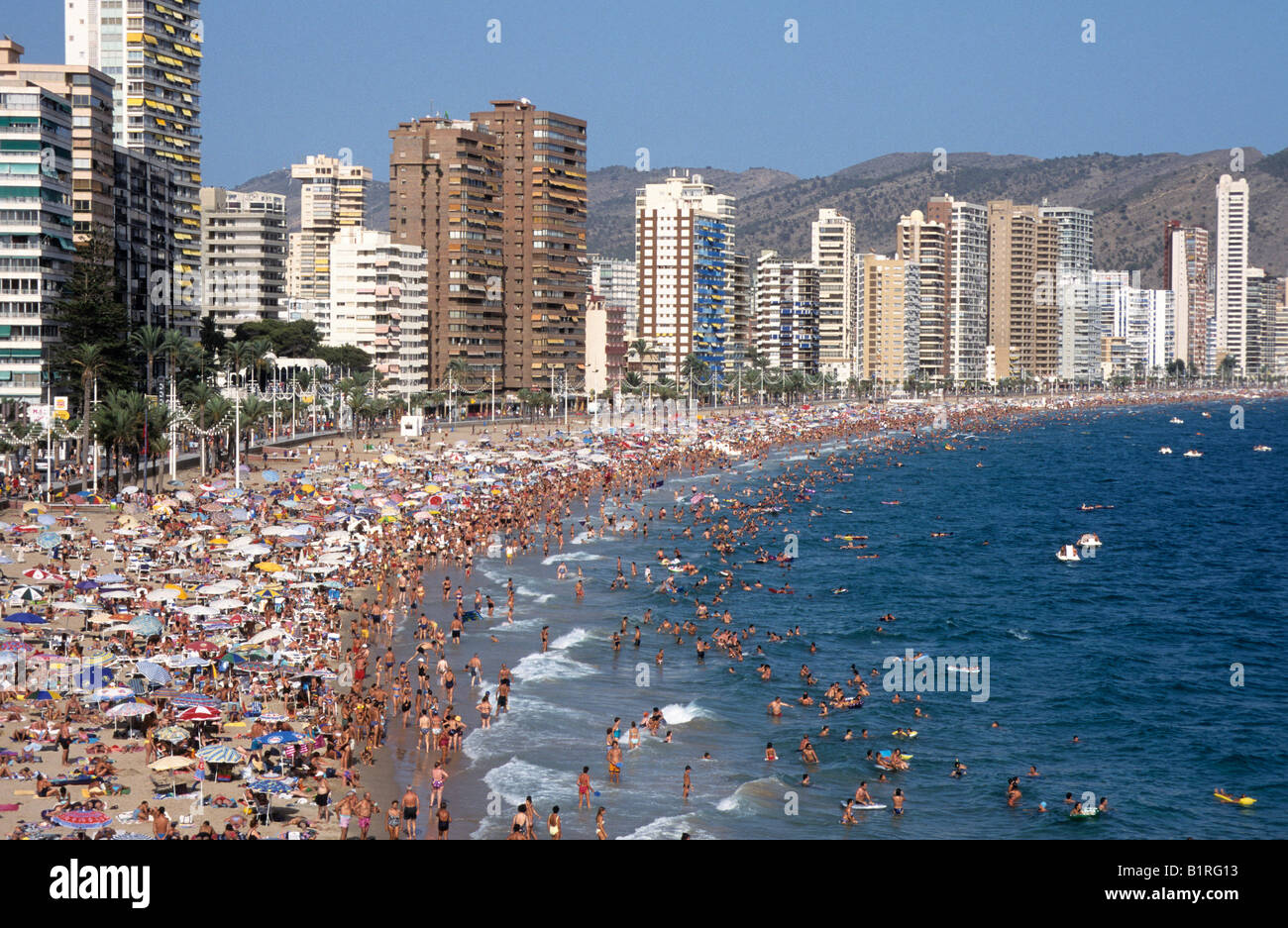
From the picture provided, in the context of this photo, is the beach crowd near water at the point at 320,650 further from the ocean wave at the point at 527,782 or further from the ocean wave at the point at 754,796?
the ocean wave at the point at 754,796

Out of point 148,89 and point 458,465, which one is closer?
point 458,465

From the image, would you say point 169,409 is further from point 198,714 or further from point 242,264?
point 242,264

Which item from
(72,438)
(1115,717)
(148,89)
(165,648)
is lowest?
(1115,717)

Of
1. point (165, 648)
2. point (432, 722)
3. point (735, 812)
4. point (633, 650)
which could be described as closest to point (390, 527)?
point (633, 650)

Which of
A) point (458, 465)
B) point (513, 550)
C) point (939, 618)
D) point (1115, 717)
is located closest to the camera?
point (1115, 717)

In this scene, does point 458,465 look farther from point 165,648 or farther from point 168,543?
point 165,648

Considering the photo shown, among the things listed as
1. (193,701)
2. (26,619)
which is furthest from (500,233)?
(193,701)
